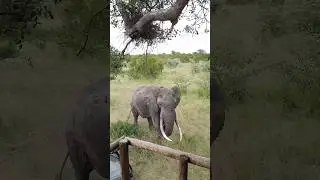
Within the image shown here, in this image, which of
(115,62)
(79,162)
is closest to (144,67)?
(115,62)

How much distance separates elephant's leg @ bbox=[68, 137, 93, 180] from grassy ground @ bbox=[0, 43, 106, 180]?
0.04 m

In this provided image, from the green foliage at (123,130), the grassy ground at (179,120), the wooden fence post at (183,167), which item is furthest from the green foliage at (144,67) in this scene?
the wooden fence post at (183,167)

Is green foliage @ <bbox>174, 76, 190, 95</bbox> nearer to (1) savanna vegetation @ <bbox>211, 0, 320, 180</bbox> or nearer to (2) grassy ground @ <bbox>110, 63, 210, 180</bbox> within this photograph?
(2) grassy ground @ <bbox>110, 63, 210, 180</bbox>

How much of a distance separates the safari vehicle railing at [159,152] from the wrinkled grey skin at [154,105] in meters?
0.08

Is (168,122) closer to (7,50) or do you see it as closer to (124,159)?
(124,159)

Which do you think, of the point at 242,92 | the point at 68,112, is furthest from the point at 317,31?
the point at 68,112

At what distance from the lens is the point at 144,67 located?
2414 millimetres

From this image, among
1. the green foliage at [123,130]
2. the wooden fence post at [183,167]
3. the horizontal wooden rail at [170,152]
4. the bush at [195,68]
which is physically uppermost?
the bush at [195,68]

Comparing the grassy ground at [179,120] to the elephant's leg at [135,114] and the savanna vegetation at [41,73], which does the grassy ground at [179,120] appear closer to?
the elephant's leg at [135,114]

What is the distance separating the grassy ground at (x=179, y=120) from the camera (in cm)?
235

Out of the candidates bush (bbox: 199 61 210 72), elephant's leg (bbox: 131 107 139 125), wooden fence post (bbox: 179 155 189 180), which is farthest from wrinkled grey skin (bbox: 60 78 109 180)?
bush (bbox: 199 61 210 72)

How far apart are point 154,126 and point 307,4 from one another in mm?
979

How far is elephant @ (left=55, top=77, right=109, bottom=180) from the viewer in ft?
7.88

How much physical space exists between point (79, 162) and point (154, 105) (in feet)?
1.62
